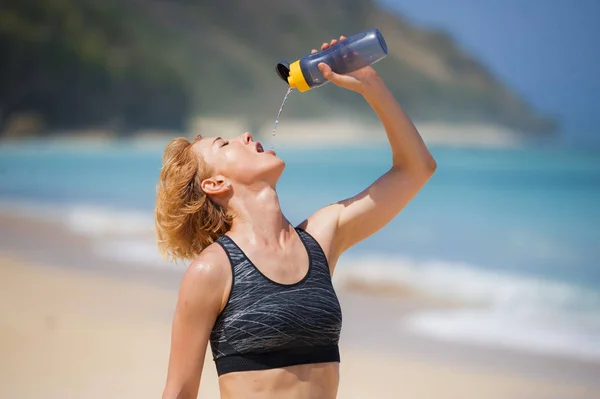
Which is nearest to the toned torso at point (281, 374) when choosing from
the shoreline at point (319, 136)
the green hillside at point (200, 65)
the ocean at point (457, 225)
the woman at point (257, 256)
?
the woman at point (257, 256)

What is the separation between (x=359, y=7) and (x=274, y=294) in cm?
2588

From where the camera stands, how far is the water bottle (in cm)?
212

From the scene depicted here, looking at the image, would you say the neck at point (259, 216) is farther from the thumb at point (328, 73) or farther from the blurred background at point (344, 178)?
the blurred background at point (344, 178)

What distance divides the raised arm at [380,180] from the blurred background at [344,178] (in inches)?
81.0

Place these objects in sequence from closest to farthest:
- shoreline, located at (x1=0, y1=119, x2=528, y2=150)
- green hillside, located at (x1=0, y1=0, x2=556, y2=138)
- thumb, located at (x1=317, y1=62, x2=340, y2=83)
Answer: thumb, located at (x1=317, y1=62, x2=340, y2=83), shoreline, located at (x1=0, y1=119, x2=528, y2=150), green hillside, located at (x1=0, y1=0, x2=556, y2=138)

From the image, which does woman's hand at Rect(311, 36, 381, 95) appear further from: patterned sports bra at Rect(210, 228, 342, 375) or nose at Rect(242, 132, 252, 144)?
patterned sports bra at Rect(210, 228, 342, 375)

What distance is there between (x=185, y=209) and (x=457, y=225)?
9.30 meters

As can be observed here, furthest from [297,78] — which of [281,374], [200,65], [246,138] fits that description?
[200,65]

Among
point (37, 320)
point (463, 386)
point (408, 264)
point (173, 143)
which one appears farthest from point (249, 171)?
point (408, 264)

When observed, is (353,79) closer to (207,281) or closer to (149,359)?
(207,281)

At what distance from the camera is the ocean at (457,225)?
5.72 m

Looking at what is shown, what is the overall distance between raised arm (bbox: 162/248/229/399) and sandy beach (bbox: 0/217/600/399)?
2.10 metres

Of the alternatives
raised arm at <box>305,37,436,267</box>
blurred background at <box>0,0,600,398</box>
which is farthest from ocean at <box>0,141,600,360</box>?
raised arm at <box>305,37,436,267</box>

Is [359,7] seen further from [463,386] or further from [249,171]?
[249,171]
